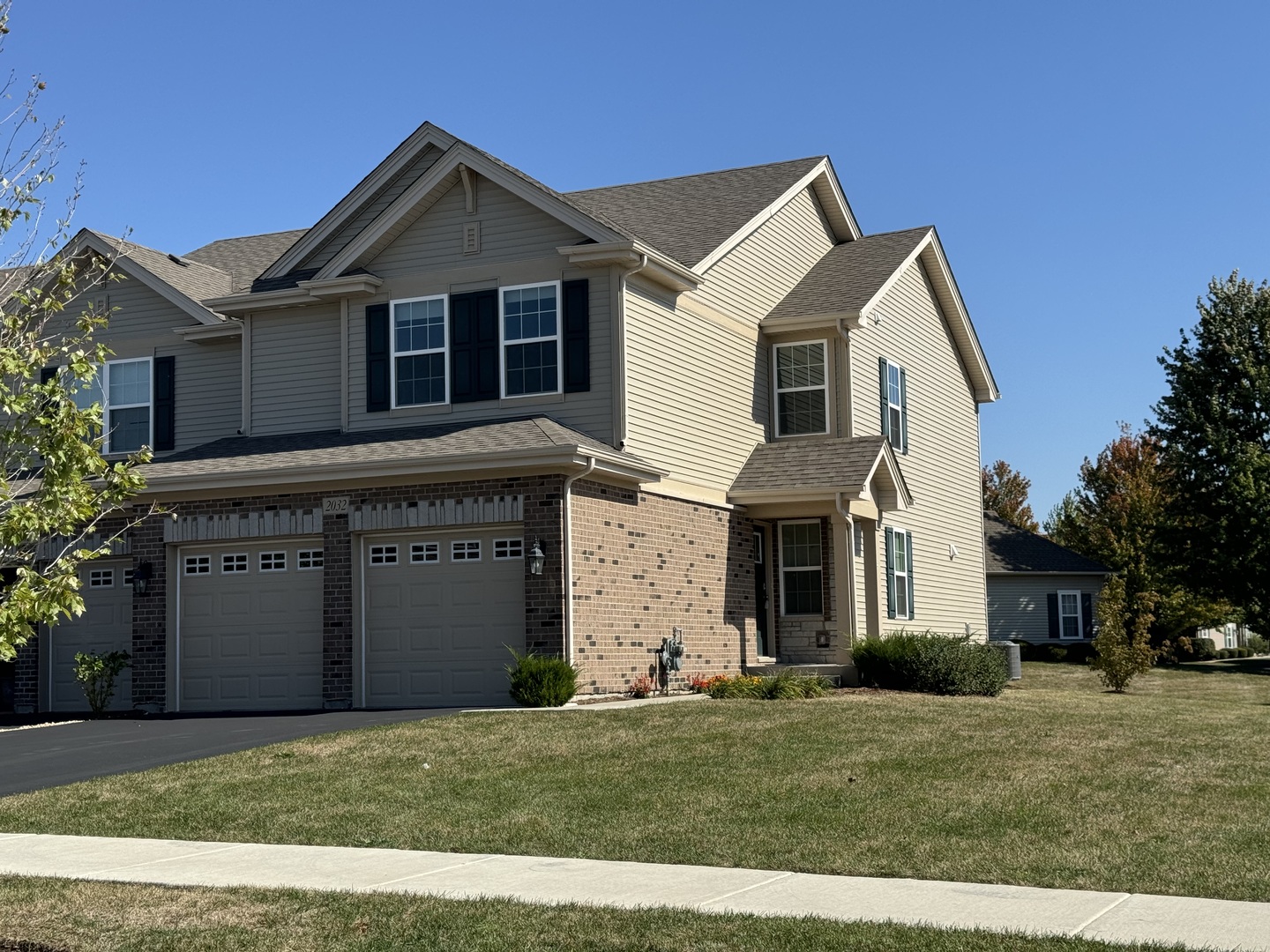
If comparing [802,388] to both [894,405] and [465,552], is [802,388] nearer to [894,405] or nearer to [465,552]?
[894,405]

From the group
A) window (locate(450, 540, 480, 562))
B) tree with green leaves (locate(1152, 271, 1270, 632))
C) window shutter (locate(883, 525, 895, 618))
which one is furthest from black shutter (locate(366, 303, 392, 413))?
tree with green leaves (locate(1152, 271, 1270, 632))

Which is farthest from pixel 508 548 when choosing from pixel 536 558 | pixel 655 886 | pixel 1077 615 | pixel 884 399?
pixel 1077 615

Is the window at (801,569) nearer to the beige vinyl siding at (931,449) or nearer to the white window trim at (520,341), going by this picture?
the beige vinyl siding at (931,449)

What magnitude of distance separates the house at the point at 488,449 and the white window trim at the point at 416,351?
0.14 feet

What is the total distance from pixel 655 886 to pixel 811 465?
15705mm

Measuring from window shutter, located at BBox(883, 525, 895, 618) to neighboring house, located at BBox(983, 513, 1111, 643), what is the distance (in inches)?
732

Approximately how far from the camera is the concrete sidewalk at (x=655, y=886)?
753cm

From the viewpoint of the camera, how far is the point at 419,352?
73.2 ft

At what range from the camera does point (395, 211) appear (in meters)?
22.1

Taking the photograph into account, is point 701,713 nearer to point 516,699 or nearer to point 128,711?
point 516,699

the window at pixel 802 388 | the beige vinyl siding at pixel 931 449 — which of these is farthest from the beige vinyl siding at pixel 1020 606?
the window at pixel 802 388

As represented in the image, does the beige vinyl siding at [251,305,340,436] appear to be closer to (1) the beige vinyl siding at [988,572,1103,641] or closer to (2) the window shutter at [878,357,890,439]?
(2) the window shutter at [878,357,890,439]

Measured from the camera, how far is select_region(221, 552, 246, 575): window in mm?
21594

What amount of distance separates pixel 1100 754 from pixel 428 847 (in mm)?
6974
